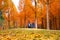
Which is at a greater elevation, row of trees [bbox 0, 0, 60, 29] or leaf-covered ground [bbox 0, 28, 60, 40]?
row of trees [bbox 0, 0, 60, 29]

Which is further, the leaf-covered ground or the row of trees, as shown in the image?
the row of trees

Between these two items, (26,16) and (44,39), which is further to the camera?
(26,16)

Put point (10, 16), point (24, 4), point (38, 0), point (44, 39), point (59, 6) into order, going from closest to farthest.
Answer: point (44, 39), point (38, 0), point (59, 6), point (24, 4), point (10, 16)

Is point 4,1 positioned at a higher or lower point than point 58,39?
higher

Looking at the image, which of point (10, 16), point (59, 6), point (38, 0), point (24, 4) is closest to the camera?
point (38, 0)

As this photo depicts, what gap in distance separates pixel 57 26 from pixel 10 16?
6638 millimetres

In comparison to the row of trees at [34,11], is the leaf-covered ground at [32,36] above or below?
below

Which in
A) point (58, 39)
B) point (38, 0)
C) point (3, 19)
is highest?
point (38, 0)

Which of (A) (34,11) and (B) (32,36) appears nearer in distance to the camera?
(B) (32,36)

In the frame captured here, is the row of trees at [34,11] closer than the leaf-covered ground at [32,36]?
No

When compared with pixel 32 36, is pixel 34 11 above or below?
above

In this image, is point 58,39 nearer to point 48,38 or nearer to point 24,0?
point 48,38

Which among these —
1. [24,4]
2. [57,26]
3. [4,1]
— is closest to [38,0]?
[4,1]

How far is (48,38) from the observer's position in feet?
17.2
